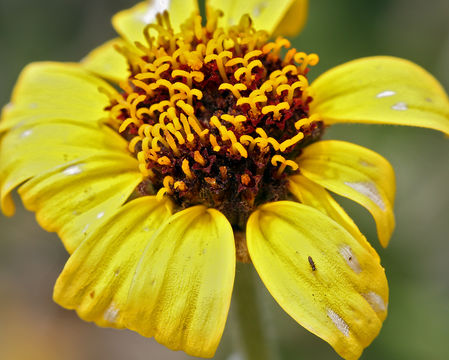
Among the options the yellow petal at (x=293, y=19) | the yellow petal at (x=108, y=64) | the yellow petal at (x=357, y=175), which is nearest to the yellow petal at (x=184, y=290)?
the yellow petal at (x=357, y=175)

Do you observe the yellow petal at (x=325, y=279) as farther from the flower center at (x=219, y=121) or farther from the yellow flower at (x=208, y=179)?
the flower center at (x=219, y=121)

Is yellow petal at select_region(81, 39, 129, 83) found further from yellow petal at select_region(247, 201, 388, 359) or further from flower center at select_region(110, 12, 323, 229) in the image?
yellow petal at select_region(247, 201, 388, 359)

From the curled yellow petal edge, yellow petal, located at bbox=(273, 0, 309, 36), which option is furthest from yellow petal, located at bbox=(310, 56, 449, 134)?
yellow petal, located at bbox=(273, 0, 309, 36)

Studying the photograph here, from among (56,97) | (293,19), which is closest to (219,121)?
(56,97)

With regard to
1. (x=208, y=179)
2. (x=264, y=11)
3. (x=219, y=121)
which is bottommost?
(x=208, y=179)

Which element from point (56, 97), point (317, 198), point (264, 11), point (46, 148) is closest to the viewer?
point (317, 198)

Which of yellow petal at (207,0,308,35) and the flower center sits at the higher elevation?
yellow petal at (207,0,308,35)

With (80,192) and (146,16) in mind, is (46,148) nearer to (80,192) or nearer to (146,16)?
(80,192)
